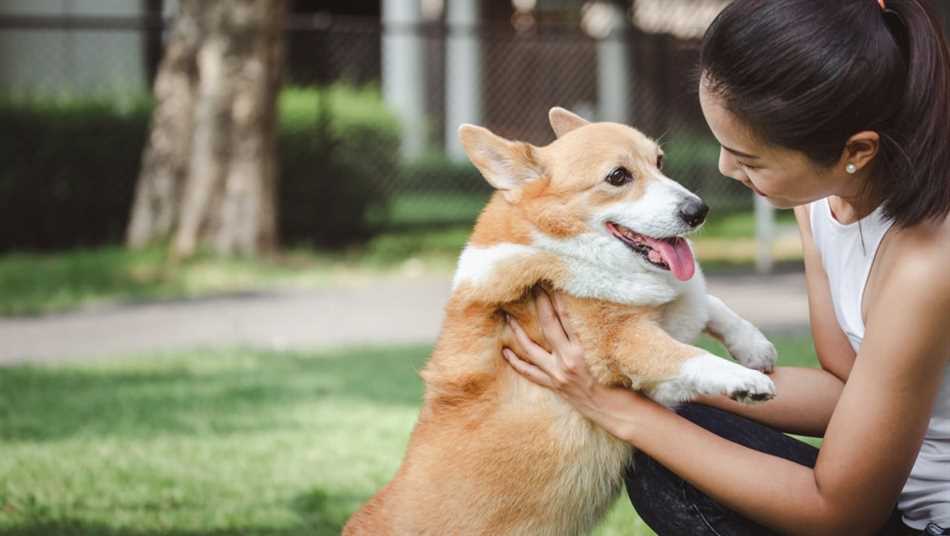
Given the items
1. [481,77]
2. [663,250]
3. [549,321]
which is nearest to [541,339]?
[549,321]

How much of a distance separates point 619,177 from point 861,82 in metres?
0.93

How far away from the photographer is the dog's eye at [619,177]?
2.81m

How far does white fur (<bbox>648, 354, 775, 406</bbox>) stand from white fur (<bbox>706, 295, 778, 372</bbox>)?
1.26 feet

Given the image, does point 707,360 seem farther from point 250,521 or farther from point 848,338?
point 250,521

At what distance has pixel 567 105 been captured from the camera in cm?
1334

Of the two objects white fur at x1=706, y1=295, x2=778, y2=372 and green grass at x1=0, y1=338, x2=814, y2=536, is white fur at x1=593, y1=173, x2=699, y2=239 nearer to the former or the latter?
white fur at x1=706, y1=295, x2=778, y2=372

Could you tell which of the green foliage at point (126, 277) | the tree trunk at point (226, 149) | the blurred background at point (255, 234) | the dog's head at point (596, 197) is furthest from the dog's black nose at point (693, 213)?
the tree trunk at point (226, 149)

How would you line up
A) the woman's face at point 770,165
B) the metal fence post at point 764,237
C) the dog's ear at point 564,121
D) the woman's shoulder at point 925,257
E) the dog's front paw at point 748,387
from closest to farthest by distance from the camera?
the woman's shoulder at point 925,257
the woman's face at point 770,165
the dog's front paw at point 748,387
the dog's ear at point 564,121
the metal fence post at point 764,237

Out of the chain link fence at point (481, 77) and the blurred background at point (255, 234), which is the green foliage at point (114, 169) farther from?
the chain link fence at point (481, 77)

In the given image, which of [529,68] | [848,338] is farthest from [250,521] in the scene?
[529,68]

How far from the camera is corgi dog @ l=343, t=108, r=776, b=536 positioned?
2420 millimetres

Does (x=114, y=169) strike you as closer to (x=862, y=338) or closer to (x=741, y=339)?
(x=741, y=339)

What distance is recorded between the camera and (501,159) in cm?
280

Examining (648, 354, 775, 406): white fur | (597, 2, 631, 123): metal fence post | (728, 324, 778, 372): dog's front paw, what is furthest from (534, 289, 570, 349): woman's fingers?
(597, 2, 631, 123): metal fence post
